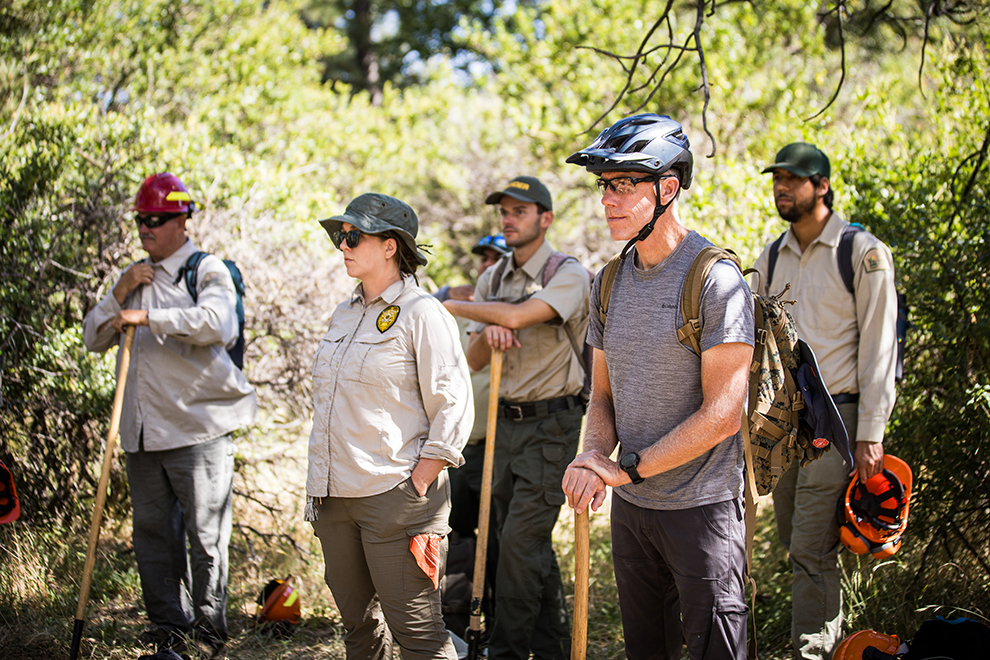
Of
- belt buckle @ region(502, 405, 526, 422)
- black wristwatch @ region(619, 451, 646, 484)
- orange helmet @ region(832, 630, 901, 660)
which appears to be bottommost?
orange helmet @ region(832, 630, 901, 660)

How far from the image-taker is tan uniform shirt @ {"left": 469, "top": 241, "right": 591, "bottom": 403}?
13.2 feet

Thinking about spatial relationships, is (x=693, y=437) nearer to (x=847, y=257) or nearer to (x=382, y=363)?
Result: (x=382, y=363)

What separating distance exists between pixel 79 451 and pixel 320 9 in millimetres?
18472

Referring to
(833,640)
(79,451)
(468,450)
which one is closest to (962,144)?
(833,640)

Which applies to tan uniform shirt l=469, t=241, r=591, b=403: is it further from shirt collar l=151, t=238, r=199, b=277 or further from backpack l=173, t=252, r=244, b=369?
shirt collar l=151, t=238, r=199, b=277

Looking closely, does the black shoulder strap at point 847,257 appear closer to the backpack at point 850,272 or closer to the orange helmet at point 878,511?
the backpack at point 850,272

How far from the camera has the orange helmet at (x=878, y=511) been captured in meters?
3.51

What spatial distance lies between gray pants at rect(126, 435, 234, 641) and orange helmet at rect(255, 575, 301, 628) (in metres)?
0.33

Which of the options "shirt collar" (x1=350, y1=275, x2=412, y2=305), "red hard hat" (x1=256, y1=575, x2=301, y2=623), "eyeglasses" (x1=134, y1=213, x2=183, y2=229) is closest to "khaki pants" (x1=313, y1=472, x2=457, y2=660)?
"shirt collar" (x1=350, y1=275, x2=412, y2=305)

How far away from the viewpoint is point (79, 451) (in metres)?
5.25

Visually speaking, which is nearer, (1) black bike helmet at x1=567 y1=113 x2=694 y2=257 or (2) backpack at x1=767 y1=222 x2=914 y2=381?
(1) black bike helmet at x1=567 y1=113 x2=694 y2=257

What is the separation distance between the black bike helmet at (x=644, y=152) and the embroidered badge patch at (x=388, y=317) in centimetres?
103

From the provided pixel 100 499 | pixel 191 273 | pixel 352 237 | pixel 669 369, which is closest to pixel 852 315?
pixel 669 369

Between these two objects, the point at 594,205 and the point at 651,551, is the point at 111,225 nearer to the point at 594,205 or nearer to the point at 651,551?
the point at 651,551
